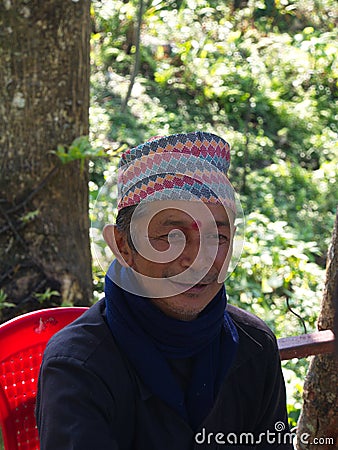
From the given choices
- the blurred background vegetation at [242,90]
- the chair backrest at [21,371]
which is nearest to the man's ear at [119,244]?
the chair backrest at [21,371]

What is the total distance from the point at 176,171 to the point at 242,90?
18.6 feet

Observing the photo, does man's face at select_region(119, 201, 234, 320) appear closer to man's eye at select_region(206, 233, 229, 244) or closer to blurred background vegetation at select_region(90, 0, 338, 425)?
man's eye at select_region(206, 233, 229, 244)

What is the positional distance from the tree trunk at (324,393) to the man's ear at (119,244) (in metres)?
0.84

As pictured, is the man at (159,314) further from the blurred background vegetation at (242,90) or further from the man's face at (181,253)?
the blurred background vegetation at (242,90)

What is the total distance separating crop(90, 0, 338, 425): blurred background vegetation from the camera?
584cm

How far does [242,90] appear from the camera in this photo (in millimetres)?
6891

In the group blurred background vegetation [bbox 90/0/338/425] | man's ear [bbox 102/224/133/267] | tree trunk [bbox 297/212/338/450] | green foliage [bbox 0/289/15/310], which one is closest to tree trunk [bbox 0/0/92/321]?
green foliage [bbox 0/289/15/310]

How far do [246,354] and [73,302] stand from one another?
156 cm

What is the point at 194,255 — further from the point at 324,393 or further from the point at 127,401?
the point at 324,393

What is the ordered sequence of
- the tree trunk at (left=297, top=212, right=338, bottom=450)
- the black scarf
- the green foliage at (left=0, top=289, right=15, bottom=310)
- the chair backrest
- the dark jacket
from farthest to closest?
1. the green foliage at (left=0, top=289, right=15, bottom=310)
2. the tree trunk at (left=297, top=212, right=338, bottom=450)
3. the chair backrest
4. the black scarf
5. the dark jacket

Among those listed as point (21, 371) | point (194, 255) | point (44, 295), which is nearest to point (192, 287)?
point (194, 255)

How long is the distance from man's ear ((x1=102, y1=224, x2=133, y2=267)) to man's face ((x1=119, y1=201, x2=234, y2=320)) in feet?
0.03

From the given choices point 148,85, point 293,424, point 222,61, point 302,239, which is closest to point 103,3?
point 148,85

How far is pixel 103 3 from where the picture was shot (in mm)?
7285
